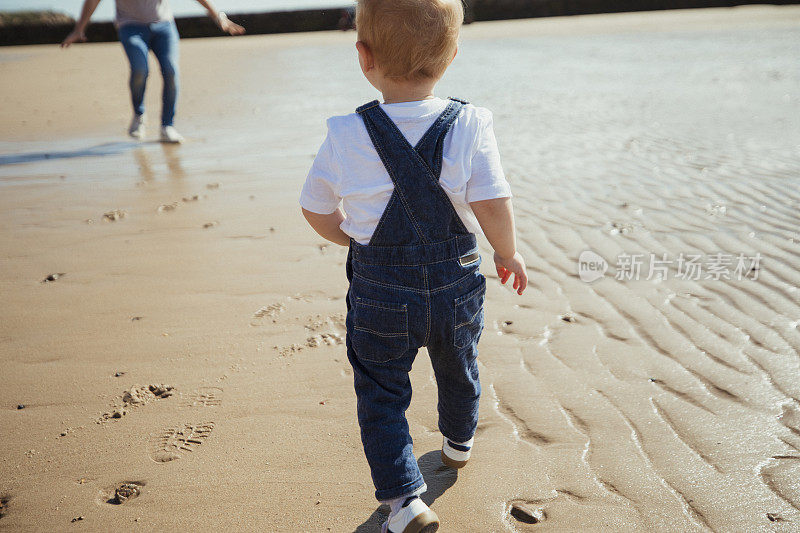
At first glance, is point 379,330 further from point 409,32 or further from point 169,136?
point 169,136

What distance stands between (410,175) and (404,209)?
10cm

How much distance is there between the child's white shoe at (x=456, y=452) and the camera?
83.0 inches

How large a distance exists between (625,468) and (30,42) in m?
33.1

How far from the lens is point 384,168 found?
1.74 meters

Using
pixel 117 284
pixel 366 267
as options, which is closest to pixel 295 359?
pixel 366 267

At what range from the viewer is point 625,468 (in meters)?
2.14

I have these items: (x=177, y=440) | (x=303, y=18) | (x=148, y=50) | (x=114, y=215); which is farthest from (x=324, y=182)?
(x=303, y=18)

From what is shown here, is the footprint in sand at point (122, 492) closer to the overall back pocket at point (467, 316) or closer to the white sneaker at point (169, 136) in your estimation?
the overall back pocket at point (467, 316)

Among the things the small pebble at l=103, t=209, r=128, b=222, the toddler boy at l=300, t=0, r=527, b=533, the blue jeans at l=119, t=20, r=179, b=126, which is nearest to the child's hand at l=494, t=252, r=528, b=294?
→ the toddler boy at l=300, t=0, r=527, b=533

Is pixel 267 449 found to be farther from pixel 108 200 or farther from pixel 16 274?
pixel 108 200

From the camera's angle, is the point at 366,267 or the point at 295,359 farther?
the point at 295,359

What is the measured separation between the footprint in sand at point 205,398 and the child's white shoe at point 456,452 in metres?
0.95

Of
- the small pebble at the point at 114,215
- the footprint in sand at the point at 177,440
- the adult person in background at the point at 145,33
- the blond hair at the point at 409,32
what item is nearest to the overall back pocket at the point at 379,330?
the blond hair at the point at 409,32

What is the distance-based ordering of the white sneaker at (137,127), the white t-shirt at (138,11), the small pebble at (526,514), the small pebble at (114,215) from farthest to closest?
1. the white sneaker at (137,127)
2. the white t-shirt at (138,11)
3. the small pebble at (114,215)
4. the small pebble at (526,514)
